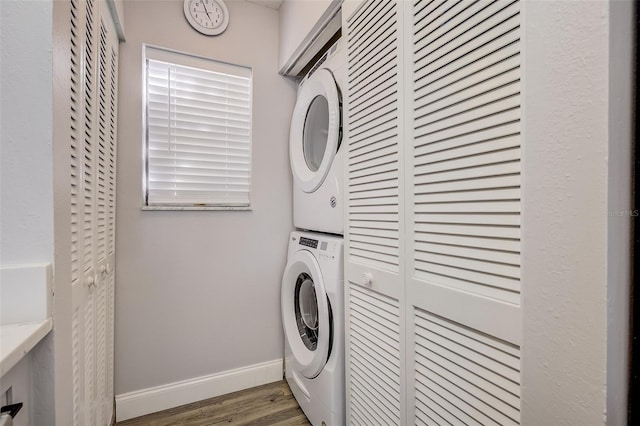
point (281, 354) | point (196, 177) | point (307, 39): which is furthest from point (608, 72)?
point (281, 354)

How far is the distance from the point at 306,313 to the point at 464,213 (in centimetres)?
128

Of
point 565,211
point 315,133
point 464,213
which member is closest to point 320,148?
point 315,133

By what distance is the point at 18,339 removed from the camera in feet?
1.69

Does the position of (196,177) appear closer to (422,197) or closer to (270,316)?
(270,316)

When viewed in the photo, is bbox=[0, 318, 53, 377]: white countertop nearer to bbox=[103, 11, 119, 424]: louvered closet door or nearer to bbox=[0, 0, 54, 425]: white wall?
bbox=[0, 0, 54, 425]: white wall

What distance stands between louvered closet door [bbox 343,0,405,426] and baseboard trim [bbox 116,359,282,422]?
82 cm

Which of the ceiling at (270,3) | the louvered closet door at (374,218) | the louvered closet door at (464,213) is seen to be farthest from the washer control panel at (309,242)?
the ceiling at (270,3)

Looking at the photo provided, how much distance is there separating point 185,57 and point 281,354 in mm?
1932

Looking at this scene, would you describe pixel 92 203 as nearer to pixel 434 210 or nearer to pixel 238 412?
pixel 434 210

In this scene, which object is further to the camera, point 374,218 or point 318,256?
point 318,256

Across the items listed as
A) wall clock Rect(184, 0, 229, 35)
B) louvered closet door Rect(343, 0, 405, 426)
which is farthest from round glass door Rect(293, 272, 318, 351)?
wall clock Rect(184, 0, 229, 35)

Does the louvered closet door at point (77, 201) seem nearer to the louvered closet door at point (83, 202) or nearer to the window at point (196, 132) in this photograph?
the louvered closet door at point (83, 202)

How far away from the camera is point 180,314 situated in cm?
171

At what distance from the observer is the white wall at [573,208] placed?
434mm
